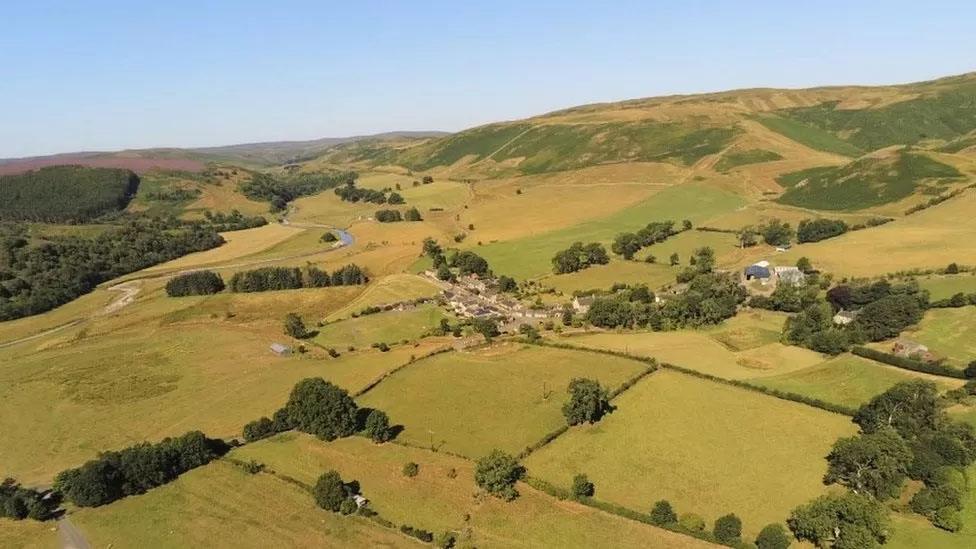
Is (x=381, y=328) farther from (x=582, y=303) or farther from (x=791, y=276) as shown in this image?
(x=791, y=276)

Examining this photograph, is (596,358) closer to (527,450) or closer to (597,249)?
(527,450)

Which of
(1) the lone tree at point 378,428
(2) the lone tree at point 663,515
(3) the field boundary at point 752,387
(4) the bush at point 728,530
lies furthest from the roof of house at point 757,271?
(1) the lone tree at point 378,428

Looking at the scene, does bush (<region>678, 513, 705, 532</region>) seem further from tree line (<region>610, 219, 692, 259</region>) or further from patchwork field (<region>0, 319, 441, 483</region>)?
tree line (<region>610, 219, 692, 259</region>)

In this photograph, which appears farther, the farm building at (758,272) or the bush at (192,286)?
the bush at (192,286)

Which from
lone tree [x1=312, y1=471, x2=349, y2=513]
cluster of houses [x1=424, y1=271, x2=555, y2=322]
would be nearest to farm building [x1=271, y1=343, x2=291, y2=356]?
cluster of houses [x1=424, y1=271, x2=555, y2=322]

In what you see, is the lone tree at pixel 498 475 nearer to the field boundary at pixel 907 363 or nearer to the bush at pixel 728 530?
the bush at pixel 728 530

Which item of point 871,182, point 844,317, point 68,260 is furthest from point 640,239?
point 68,260
